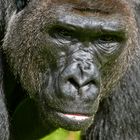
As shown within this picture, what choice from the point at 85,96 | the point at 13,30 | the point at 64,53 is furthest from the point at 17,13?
the point at 85,96

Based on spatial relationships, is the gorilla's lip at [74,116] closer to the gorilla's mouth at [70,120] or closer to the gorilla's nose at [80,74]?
the gorilla's mouth at [70,120]

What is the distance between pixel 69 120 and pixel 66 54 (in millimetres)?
545

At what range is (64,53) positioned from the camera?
250 inches

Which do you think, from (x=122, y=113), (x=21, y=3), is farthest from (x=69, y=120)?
(x=21, y=3)

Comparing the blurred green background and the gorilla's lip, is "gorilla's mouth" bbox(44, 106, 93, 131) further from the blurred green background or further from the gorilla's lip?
the blurred green background

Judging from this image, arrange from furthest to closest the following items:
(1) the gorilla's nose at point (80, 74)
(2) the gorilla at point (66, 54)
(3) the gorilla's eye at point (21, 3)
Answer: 1. (3) the gorilla's eye at point (21, 3)
2. (2) the gorilla at point (66, 54)
3. (1) the gorilla's nose at point (80, 74)

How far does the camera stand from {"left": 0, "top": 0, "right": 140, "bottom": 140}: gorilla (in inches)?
245

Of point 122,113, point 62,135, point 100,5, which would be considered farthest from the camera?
point 62,135

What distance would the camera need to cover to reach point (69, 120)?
628 centimetres

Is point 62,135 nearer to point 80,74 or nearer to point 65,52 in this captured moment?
point 65,52

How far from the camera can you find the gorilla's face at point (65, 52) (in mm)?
6207

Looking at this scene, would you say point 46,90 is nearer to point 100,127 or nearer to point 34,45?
point 34,45

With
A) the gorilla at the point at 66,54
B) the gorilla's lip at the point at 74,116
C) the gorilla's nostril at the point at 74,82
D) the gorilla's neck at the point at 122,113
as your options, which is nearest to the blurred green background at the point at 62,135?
the gorilla's neck at the point at 122,113

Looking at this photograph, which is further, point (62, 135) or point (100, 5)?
point (62, 135)
